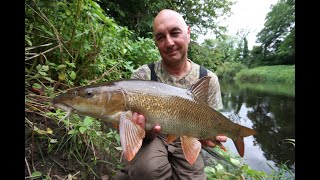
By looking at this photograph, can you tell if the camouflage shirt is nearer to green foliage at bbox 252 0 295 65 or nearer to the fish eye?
the fish eye

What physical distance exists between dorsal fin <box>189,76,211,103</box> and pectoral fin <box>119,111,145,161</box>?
A: 55 centimetres

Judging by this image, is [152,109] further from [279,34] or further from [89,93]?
[279,34]

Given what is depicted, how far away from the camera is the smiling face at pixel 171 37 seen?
8.67ft

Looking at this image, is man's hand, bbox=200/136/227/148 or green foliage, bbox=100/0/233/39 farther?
green foliage, bbox=100/0/233/39

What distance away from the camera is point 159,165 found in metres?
2.36

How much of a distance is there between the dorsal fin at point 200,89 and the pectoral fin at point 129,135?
0.55m

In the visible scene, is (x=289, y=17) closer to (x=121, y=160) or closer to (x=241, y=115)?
(x=241, y=115)

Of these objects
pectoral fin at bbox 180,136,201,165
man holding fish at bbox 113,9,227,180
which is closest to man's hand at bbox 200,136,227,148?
man holding fish at bbox 113,9,227,180

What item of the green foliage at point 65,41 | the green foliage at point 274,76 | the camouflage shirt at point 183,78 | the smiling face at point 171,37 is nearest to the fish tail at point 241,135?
the camouflage shirt at point 183,78

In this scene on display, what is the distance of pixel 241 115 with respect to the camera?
1152 centimetres

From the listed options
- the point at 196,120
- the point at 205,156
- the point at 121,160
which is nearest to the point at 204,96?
the point at 196,120

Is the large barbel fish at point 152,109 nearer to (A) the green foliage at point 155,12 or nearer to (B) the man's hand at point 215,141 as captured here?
(B) the man's hand at point 215,141

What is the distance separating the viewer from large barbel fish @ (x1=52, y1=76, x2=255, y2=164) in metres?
1.92

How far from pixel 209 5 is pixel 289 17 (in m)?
35.4
